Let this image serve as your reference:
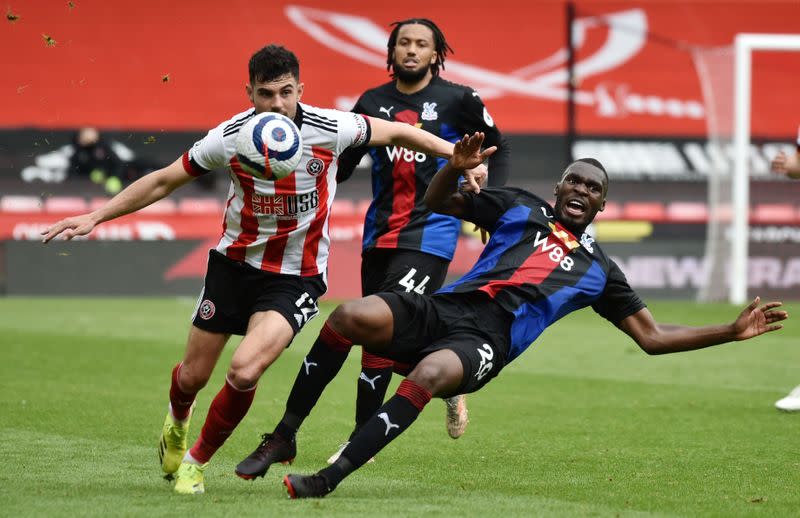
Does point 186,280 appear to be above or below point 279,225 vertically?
below

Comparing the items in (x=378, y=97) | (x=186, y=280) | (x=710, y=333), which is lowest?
(x=186, y=280)

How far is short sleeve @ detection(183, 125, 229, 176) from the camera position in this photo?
20.8 feet

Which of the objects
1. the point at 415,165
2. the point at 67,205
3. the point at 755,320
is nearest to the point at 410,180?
the point at 415,165

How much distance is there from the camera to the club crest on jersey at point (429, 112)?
8008 mm

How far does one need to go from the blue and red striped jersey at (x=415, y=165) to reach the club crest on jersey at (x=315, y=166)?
1074 mm

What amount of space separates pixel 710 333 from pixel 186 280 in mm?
16252

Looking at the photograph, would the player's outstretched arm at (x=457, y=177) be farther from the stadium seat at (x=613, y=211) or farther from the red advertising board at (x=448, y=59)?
the stadium seat at (x=613, y=211)

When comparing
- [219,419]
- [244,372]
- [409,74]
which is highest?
[409,74]

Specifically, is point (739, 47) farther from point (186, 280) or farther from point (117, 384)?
point (117, 384)

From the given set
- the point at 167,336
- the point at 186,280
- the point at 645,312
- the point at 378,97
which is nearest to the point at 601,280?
the point at 645,312

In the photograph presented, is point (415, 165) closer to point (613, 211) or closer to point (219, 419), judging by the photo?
point (219, 419)

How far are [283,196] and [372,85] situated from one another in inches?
689

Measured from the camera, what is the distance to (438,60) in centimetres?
844

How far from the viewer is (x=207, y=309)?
6.48m
